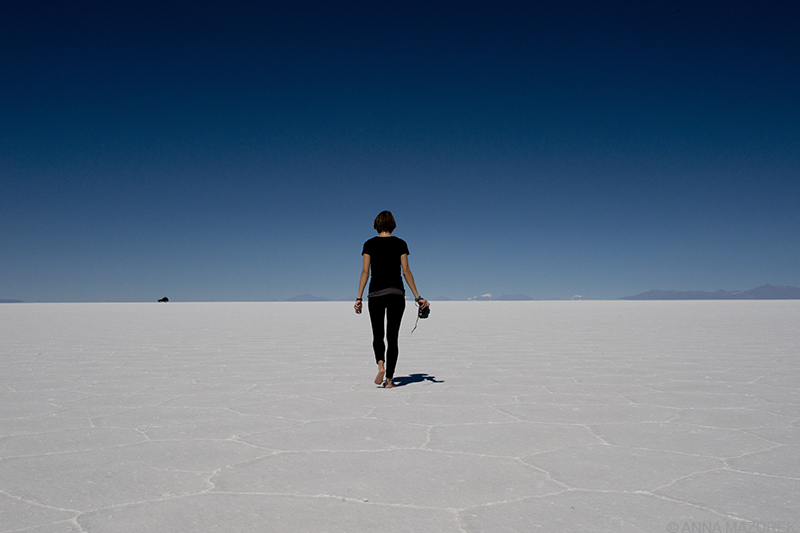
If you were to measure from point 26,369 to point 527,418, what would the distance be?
15.8 feet

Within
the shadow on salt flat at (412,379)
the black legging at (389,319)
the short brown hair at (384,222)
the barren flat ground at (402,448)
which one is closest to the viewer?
the barren flat ground at (402,448)

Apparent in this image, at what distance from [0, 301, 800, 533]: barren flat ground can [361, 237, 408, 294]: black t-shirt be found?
0.81 metres

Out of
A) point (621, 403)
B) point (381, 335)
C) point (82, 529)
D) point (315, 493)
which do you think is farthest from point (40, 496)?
point (621, 403)

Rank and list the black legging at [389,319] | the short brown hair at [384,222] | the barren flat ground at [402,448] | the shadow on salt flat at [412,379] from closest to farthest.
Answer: the barren flat ground at [402,448] < the black legging at [389,319] < the short brown hair at [384,222] < the shadow on salt flat at [412,379]

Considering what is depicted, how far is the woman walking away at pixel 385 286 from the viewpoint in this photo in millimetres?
4105

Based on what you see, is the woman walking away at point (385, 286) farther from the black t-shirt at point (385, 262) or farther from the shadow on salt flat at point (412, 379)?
the shadow on salt flat at point (412, 379)

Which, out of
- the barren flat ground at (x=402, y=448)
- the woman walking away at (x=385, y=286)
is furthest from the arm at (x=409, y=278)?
the barren flat ground at (x=402, y=448)

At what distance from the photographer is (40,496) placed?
6.32ft

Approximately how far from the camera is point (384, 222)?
4219 mm

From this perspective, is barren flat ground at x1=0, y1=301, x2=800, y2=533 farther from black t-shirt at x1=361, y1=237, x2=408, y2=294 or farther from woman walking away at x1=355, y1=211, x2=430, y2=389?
black t-shirt at x1=361, y1=237, x2=408, y2=294

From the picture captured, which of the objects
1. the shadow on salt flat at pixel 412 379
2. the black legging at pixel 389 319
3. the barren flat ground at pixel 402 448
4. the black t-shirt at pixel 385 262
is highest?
the black t-shirt at pixel 385 262

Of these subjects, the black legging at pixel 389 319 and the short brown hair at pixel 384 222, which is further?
the short brown hair at pixel 384 222

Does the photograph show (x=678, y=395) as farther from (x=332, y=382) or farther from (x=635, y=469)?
(x=332, y=382)

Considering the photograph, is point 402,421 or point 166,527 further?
point 402,421
